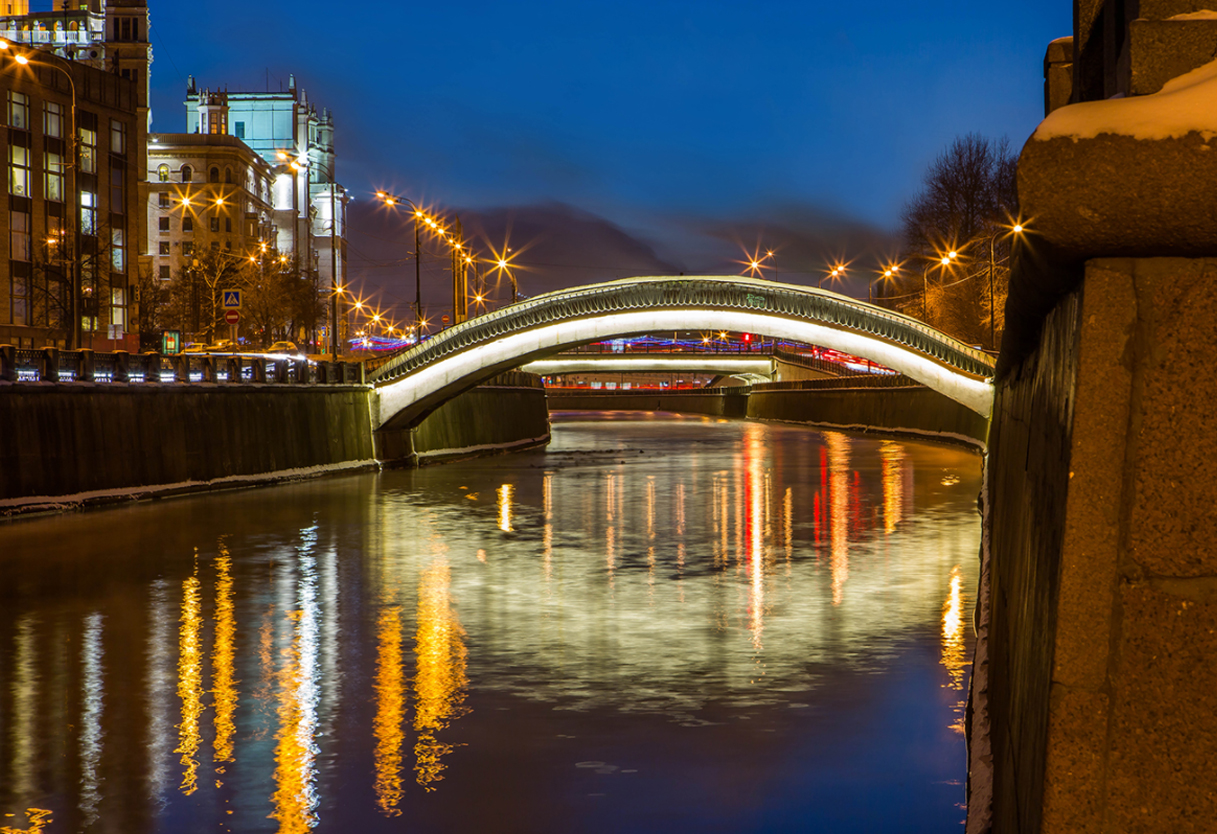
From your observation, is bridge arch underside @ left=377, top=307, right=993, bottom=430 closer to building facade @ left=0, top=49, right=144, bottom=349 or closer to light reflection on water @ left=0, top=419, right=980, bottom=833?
light reflection on water @ left=0, top=419, right=980, bottom=833

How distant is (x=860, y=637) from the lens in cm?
1130

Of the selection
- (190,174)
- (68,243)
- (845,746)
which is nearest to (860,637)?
(845,746)

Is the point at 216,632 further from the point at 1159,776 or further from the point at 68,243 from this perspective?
the point at 68,243

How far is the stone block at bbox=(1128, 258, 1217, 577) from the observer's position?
3160 mm

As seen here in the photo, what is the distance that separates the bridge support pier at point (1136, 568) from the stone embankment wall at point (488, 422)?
40761 millimetres

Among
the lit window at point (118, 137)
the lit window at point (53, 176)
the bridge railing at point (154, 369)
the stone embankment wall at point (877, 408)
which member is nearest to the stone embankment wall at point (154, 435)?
the bridge railing at point (154, 369)

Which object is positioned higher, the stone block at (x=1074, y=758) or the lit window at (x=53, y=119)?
the lit window at (x=53, y=119)

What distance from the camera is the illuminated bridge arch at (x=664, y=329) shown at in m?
42.7

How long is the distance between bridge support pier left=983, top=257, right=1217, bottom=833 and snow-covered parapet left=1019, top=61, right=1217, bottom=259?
129 mm

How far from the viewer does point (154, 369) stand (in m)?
28.3

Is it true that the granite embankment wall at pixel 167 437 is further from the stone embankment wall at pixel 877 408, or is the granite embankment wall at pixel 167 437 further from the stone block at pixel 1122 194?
the stone block at pixel 1122 194

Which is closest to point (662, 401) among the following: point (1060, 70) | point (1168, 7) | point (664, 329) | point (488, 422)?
point (488, 422)

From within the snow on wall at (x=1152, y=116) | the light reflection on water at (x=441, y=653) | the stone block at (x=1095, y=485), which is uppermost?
the snow on wall at (x=1152, y=116)

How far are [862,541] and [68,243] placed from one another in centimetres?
5565
